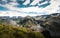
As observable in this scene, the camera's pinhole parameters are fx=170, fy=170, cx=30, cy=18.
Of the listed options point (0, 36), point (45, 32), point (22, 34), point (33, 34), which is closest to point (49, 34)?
point (45, 32)

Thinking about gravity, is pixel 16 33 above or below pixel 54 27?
below

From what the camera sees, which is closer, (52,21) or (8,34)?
(8,34)

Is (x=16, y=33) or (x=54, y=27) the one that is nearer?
(x=16, y=33)

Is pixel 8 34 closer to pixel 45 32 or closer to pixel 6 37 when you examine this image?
pixel 6 37

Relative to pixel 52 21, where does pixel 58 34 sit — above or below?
below

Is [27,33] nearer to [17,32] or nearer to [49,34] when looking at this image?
[17,32]

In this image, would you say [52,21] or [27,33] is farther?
[52,21]

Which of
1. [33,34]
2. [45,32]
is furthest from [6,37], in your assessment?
[45,32]

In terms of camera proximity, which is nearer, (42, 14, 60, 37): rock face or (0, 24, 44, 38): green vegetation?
(0, 24, 44, 38): green vegetation

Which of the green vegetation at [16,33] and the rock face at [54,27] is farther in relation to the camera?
the rock face at [54,27]
